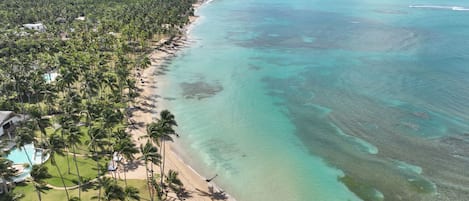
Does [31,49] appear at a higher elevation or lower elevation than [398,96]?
higher

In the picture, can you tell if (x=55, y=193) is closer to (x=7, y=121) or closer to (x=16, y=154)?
(x=16, y=154)

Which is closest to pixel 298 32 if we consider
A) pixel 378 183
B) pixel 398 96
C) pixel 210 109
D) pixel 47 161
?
pixel 398 96

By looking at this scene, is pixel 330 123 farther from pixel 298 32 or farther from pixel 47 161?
pixel 298 32

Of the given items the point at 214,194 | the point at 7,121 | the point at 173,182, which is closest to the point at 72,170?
the point at 173,182

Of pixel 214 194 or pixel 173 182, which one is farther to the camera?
pixel 214 194

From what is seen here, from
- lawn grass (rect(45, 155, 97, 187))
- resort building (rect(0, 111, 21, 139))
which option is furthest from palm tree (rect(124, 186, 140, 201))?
resort building (rect(0, 111, 21, 139))

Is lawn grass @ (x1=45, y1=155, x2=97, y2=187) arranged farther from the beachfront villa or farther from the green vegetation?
the beachfront villa
